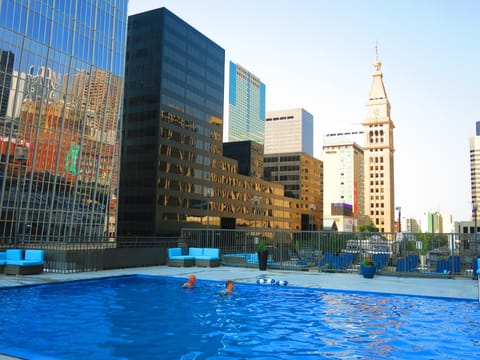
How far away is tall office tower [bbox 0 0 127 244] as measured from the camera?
48.3 meters

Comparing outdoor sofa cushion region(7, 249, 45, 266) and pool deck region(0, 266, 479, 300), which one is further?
outdoor sofa cushion region(7, 249, 45, 266)

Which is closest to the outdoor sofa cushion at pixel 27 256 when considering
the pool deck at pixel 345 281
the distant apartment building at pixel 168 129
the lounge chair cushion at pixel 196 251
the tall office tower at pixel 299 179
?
the pool deck at pixel 345 281

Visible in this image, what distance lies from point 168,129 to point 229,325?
8088cm

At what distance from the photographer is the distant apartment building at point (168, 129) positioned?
85.1 m

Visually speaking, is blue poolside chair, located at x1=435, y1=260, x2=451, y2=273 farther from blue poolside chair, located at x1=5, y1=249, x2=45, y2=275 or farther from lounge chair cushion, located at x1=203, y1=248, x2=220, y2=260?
blue poolside chair, located at x1=5, y1=249, x2=45, y2=275

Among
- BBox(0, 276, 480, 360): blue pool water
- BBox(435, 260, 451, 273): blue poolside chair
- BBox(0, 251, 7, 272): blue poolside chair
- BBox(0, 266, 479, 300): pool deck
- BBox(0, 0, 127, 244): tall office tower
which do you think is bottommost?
BBox(0, 276, 480, 360): blue pool water

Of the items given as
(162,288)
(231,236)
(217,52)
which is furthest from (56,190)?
(217,52)

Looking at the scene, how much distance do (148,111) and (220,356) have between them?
275 feet

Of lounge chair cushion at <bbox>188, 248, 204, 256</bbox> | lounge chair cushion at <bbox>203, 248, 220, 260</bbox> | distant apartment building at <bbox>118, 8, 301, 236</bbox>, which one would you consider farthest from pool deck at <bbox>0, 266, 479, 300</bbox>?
distant apartment building at <bbox>118, 8, 301, 236</bbox>

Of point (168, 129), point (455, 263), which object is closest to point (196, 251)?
point (455, 263)

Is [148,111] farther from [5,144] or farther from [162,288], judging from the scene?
[162,288]

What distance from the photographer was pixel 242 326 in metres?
11.1

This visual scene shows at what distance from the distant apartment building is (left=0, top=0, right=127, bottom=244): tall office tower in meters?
19.0

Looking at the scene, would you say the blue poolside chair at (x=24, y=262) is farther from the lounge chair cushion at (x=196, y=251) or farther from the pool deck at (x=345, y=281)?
the lounge chair cushion at (x=196, y=251)
